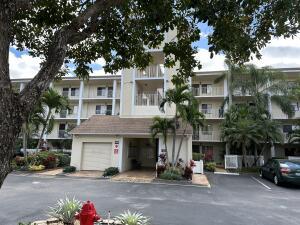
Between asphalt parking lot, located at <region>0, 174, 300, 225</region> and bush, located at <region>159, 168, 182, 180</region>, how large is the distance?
222 cm

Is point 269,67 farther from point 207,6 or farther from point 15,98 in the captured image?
point 15,98

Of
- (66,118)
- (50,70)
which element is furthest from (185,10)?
(66,118)

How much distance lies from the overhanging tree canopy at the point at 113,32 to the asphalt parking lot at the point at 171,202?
4631mm

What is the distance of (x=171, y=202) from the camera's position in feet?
33.4

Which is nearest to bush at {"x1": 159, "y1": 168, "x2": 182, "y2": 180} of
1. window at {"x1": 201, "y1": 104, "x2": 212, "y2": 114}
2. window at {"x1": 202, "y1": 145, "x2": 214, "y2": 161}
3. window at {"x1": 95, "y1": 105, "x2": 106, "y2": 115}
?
window at {"x1": 202, "y1": 145, "x2": 214, "y2": 161}

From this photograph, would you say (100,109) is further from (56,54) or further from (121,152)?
(56,54)

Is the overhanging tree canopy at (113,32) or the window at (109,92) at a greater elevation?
the window at (109,92)

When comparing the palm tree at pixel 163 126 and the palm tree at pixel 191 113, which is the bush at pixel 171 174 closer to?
the palm tree at pixel 163 126

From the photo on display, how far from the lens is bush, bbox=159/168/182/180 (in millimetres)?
16031

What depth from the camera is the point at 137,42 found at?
629 centimetres

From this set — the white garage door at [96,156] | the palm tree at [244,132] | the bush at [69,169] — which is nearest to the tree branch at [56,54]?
the bush at [69,169]

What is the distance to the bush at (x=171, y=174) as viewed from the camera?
16.0 meters

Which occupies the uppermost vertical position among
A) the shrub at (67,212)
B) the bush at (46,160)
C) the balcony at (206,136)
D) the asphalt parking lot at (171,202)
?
the balcony at (206,136)

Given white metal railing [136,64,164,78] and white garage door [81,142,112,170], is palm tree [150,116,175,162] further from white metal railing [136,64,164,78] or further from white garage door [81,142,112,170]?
white metal railing [136,64,164,78]
